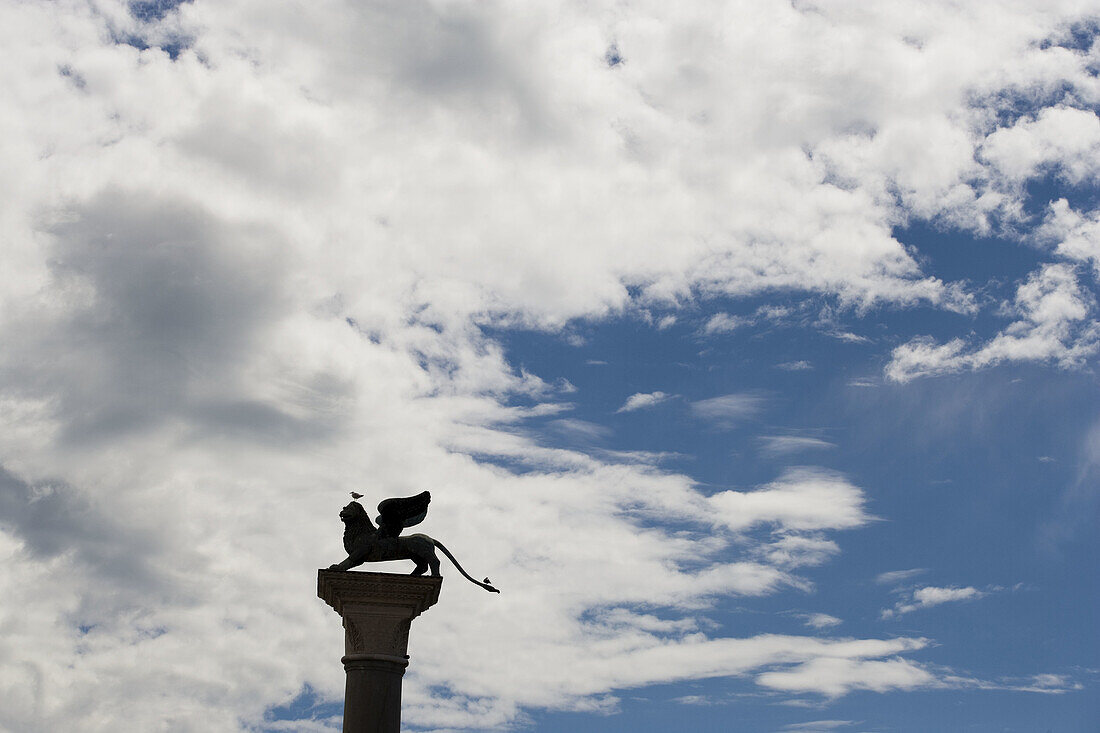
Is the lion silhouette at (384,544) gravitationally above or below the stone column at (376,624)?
above

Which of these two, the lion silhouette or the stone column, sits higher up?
the lion silhouette

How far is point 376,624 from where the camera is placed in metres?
16.9

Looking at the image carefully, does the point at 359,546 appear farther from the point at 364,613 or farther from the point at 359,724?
the point at 359,724

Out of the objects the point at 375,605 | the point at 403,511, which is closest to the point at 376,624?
the point at 375,605

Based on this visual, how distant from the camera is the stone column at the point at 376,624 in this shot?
54.2 ft

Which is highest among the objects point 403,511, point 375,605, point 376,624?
point 403,511

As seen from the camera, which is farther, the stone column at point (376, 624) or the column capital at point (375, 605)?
the column capital at point (375, 605)

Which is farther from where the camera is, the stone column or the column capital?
the column capital

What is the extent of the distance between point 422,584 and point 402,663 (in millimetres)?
1213

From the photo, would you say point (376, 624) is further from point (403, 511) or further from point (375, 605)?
point (403, 511)

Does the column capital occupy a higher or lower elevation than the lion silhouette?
lower

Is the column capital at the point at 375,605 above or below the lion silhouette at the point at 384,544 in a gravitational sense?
below

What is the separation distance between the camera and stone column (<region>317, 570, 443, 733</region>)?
1652cm

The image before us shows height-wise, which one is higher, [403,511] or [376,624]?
[403,511]
